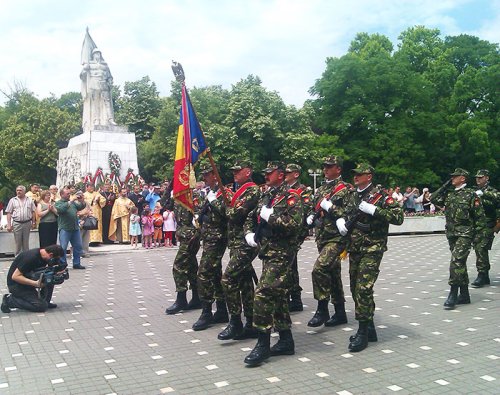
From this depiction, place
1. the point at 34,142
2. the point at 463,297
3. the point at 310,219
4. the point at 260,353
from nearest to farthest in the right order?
1. the point at 260,353
2. the point at 310,219
3. the point at 463,297
4. the point at 34,142

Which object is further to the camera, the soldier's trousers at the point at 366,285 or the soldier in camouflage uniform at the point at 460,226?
the soldier in camouflage uniform at the point at 460,226

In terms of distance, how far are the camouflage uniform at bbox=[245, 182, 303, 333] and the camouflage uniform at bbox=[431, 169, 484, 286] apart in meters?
3.67

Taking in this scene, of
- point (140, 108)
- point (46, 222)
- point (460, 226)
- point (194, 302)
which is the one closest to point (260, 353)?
point (194, 302)

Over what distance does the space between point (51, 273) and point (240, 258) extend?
3.52m

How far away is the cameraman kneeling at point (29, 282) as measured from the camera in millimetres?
8406

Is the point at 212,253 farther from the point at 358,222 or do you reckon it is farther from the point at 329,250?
the point at 358,222

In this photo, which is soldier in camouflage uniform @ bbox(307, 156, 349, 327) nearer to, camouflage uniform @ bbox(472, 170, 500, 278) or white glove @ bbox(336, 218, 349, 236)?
white glove @ bbox(336, 218, 349, 236)

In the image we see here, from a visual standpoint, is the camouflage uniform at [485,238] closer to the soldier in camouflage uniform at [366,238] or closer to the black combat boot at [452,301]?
the black combat boot at [452,301]

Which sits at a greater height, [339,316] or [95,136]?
[95,136]

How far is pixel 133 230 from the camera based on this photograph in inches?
682

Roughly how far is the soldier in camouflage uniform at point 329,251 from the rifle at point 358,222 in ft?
2.55

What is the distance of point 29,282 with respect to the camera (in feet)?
27.5

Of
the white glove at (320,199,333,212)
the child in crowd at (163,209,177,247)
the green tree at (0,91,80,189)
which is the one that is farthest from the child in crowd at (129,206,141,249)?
the green tree at (0,91,80,189)

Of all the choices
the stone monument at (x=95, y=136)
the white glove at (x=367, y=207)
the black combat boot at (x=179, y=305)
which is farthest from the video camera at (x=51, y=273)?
the stone monument at (x=95, y=136)
